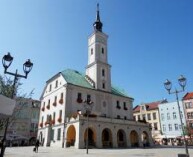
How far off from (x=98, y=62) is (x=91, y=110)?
11.7 metres

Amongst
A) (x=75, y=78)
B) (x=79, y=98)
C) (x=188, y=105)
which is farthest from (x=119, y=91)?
(x=188, y=105)

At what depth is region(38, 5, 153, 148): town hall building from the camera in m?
34.1

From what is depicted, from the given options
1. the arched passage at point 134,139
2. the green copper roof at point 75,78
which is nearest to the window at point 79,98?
the green copper roof at point 75,78

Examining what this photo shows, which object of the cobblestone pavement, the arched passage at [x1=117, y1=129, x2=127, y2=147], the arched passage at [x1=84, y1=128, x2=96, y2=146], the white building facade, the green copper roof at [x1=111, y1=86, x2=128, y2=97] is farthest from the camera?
the white building facade

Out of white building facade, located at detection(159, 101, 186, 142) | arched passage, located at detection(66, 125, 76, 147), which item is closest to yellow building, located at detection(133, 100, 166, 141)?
white building facade, located at detection(159, 101, 186, 142)

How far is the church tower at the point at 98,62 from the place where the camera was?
43875mm

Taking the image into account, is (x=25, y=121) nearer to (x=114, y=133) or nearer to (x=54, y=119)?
(x=54, y=119)

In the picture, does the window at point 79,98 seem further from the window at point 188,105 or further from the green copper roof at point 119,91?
the window at point 188,105

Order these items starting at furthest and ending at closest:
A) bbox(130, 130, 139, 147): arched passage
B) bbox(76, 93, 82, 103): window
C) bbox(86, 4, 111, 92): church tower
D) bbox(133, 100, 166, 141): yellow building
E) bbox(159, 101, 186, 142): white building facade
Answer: bbox(133, 100, 166, 141): yellow building → bbox(159, 101, 186, 142): white building facade → bbox(86, 4, 111, 92): church tower → bbox(130, 130, 139, 147): arched passage → bbox(76, 93, 82, 103): window

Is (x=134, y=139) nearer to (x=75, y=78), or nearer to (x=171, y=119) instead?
(x=75, y=78)

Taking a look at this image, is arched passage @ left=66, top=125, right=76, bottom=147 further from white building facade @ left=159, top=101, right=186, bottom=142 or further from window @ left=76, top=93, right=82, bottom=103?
white building facade @ left=159, top=101, right=186, bottom=142

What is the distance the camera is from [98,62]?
44.4 m

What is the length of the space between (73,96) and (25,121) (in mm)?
26087

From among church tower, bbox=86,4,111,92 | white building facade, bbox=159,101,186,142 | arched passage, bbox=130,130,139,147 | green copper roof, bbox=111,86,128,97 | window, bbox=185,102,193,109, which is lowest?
arched passage, bbox=130,130,139,147
